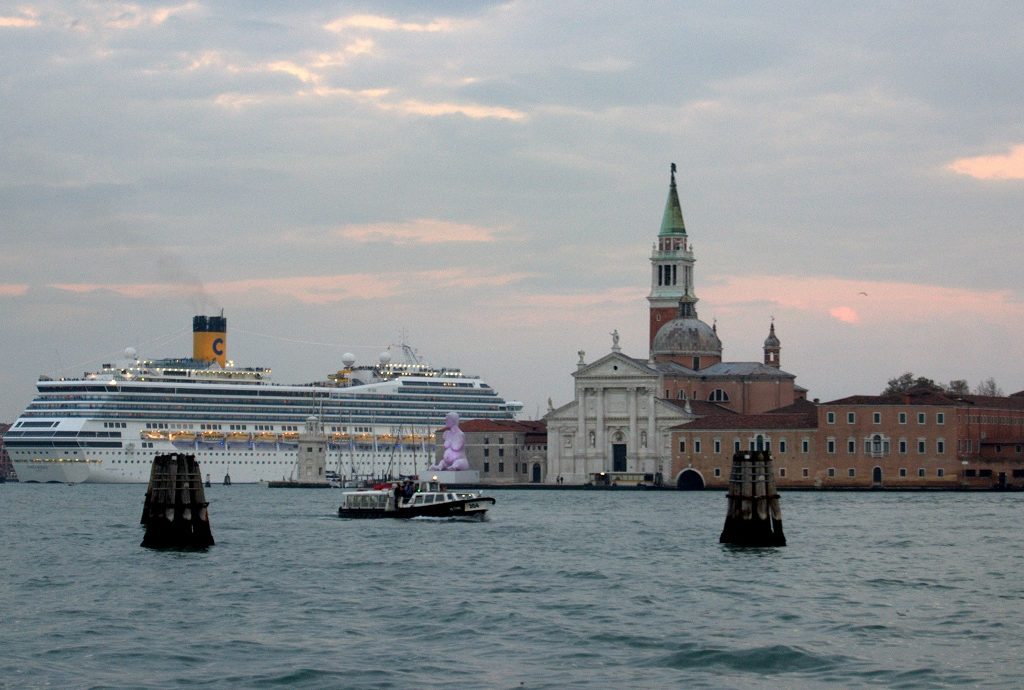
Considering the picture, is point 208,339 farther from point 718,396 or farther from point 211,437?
point 718,396

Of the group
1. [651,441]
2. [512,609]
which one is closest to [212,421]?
[651,441]

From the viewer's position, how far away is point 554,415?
11206 centimetres

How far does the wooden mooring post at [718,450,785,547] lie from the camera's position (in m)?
39.4

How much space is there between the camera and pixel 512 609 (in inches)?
1250

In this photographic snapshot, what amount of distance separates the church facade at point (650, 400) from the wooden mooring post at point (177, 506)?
6268 cm

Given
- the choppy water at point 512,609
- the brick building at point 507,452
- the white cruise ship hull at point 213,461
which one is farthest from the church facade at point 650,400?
the choppy water at point 512,609

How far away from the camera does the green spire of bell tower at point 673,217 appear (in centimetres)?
12131

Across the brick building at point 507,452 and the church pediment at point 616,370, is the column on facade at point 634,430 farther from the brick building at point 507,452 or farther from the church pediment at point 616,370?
the brick building at point 507,452

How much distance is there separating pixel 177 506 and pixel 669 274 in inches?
3193

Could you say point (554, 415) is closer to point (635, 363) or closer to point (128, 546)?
point (635, 363)

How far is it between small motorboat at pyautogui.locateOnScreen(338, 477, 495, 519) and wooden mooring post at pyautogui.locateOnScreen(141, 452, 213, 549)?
16.1 metres

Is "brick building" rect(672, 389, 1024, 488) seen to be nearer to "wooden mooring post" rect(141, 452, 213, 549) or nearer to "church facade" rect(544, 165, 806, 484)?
"church facade" rect(544, 165, 806, 484)

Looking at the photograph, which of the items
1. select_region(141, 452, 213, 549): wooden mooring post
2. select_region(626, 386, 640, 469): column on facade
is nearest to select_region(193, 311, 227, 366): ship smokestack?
select_region(626, 386, 640, 469): column on facade

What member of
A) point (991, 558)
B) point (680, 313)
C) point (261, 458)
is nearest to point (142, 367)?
point (261, 458)
